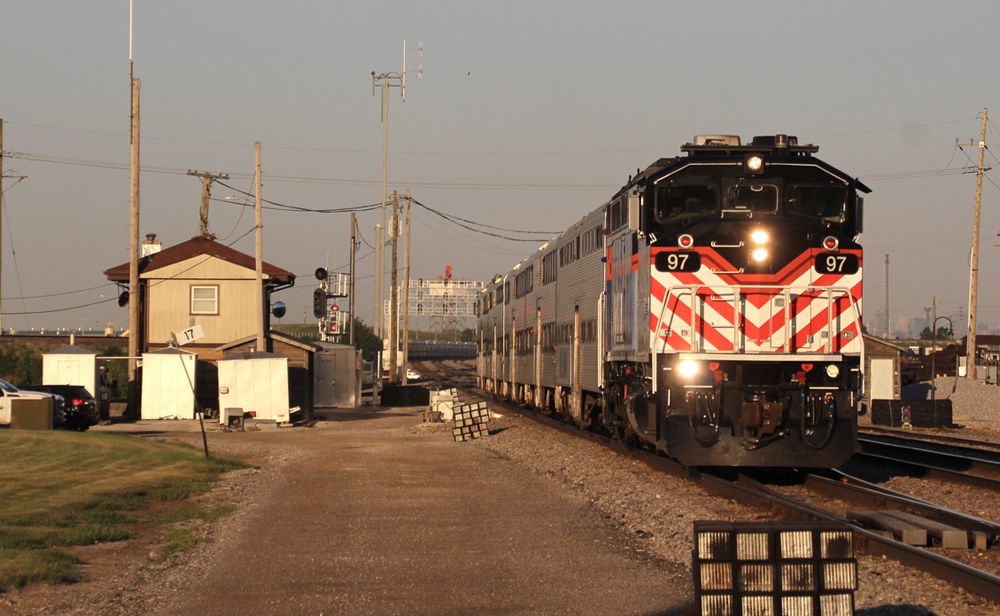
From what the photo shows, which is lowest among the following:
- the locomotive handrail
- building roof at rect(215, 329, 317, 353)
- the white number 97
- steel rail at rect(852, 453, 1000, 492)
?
steel rail at rect(852, 453, 1000, 492)

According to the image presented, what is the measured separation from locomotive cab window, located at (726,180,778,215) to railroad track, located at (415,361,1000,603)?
3906 mm

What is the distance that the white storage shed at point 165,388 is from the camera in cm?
3569

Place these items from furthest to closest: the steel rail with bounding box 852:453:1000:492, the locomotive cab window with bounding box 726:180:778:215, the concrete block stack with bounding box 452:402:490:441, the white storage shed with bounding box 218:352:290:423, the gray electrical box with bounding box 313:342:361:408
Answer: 1. the gray electrical box with bounding box 313:342:361:408
2. the white storage shed with bounding box 218:352:290:423
3. the concrete block stack with bounding box 452:402:490:441
4. the steel rail with bounding box 852:453:1000:492
5. the locomotive cab window with bounding box 726:180:778:215

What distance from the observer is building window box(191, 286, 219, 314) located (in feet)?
136

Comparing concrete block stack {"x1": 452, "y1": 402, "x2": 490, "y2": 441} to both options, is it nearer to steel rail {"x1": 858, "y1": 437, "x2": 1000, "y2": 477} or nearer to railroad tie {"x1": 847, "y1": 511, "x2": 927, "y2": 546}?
steel rail {"x1": 858, "y1": 437, "x2": 1000, "y2": 477}

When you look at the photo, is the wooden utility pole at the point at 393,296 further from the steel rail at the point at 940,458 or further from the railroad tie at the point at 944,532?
the railroad tie at the point at 944,532

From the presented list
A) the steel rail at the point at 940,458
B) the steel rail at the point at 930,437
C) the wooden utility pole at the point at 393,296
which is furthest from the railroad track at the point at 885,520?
the wooden utility pole at the point at 393,296

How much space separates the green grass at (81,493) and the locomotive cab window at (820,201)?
30.1 feet

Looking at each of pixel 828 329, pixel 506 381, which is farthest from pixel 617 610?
pixel 506 381

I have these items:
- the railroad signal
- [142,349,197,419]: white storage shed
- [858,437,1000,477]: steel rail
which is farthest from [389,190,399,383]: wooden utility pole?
[858,437,1000,477]: steel rail

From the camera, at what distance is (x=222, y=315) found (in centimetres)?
4169

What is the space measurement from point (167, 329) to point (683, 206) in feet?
97.4

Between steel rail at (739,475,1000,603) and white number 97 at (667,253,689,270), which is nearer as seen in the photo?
steel rail at (739,475,1000,603)

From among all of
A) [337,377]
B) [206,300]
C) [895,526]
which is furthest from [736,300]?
[206,300]
